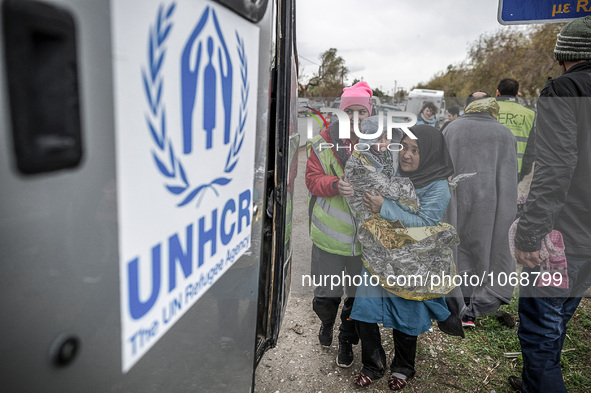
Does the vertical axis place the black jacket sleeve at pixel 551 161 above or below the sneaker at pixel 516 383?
above

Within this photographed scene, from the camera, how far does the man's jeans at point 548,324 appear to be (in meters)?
1.96

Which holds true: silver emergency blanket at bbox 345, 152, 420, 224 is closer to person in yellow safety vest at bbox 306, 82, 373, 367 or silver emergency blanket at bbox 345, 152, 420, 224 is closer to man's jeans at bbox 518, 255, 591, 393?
person in yellow safety vest at bbox 306, 82, 373, 367

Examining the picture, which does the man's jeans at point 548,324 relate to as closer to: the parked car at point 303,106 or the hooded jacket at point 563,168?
the hooded jacket at point 563,168

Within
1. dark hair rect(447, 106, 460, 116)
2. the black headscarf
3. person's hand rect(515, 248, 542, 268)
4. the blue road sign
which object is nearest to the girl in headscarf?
the black headscarf

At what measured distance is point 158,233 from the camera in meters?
0.68

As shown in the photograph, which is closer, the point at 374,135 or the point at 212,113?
the point at 212,113

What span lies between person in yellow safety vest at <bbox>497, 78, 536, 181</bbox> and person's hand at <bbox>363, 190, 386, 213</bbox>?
861 millimetres

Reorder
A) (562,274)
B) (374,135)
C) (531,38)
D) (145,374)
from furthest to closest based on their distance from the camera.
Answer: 1. (531,38)
2. (374,135)
3. (562,274)
4. (145,374)

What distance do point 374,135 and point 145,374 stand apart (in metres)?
1.71

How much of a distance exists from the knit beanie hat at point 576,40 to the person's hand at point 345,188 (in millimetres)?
1208

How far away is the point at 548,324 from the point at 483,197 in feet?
2.46

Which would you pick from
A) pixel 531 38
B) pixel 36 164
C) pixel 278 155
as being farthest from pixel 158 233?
pixel 531 38

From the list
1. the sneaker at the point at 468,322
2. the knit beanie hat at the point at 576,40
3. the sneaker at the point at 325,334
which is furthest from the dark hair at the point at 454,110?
the sneaker at the point at 325,334

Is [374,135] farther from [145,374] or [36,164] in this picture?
[36,164]
